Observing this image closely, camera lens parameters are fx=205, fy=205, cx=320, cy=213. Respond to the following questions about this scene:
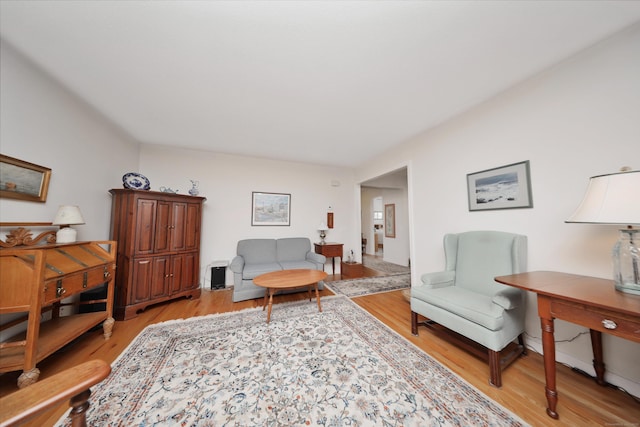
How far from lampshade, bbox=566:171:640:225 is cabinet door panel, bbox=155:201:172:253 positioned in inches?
164

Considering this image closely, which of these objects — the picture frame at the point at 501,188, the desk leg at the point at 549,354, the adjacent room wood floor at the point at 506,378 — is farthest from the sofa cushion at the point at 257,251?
the desk leg at the point at 549,354

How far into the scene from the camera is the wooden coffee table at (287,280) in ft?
7.93

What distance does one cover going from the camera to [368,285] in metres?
3.67

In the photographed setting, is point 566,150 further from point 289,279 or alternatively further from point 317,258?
point 317,258

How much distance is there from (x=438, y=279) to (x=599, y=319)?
111 centimetres

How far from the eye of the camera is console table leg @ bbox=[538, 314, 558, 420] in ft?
4.07

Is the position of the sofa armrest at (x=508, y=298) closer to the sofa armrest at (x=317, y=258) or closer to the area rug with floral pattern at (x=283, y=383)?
the area rug with floral pattern at (x=283, y=383)

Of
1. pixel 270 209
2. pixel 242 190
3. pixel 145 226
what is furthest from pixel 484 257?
pixel 145 226

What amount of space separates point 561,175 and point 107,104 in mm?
4668

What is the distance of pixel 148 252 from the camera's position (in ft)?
9.00

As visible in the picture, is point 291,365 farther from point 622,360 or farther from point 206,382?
point 622,360

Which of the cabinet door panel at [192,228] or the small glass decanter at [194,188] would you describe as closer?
the cabinet door panel at [192,228]

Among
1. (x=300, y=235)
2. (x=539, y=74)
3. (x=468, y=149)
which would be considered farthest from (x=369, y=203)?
(x=539, y=74)

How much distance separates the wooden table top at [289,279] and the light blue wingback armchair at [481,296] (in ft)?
4.01
